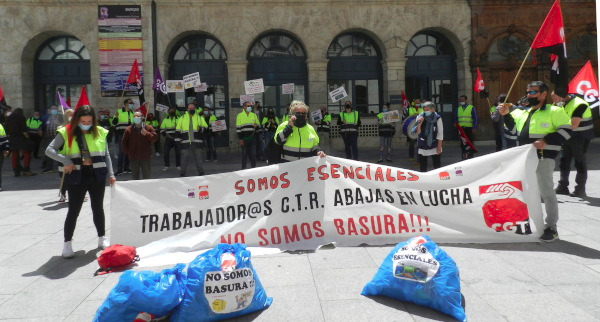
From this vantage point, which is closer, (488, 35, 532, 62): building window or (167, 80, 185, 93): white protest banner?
(167, 80, 185, 93): white protest banner

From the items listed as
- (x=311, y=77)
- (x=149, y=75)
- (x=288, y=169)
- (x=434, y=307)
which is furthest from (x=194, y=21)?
(x=434, y=307)

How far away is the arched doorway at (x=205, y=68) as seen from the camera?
66.8 ft

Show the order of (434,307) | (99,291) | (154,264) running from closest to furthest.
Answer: (434,307) < (99,291) < (154,264)

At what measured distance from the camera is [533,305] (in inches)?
165

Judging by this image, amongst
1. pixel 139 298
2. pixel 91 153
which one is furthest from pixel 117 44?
pixel 139 298

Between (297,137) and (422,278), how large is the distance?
3358mm

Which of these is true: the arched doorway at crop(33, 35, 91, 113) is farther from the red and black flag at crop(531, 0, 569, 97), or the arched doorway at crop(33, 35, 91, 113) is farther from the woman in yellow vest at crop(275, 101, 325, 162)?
the red and black flag at crop(531, 0, 569, 97)

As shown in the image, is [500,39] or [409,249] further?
[500,39]

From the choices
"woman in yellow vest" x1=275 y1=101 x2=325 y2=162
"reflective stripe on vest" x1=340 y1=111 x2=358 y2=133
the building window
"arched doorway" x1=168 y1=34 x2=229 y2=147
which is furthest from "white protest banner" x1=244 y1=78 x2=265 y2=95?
"woman in yellow vest" x1=275 y1=101 x2=325 y2=162

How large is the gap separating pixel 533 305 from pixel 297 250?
270cm

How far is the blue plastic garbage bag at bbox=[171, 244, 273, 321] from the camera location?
3920 mm

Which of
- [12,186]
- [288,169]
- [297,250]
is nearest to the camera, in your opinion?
[297,250]

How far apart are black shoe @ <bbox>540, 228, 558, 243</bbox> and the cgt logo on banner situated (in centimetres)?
10

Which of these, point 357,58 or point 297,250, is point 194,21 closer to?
point 357,58
